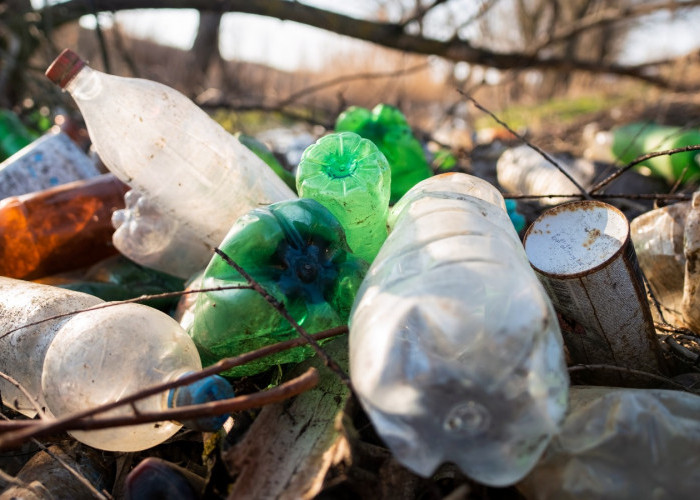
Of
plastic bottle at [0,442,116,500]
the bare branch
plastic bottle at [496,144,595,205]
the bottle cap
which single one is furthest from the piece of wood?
the bare branch

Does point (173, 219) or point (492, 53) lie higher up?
point (173, 219)

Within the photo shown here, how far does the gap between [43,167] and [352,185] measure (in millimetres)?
1396

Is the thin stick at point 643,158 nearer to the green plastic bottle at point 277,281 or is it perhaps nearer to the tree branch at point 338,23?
the green plastic bottle at point 277,281

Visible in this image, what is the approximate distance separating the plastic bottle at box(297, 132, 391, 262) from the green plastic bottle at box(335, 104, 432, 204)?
0.71 meters

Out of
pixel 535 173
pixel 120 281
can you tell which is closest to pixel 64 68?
pixel 120 281

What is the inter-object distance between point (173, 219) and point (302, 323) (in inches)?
27.6

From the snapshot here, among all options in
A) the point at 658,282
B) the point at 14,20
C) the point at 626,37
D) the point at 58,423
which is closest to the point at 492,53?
the point at 658,282

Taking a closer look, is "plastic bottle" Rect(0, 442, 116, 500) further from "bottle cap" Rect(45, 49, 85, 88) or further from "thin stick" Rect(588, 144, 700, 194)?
"thin stick" Rect(588, 144, 700, 194)

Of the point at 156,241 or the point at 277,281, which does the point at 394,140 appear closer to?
the point at 156,241

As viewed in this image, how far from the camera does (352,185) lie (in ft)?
4.49

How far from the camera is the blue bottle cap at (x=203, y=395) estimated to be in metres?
0.96

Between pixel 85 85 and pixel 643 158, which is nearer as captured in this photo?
pixel 643 158

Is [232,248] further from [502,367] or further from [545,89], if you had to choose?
[545,89]

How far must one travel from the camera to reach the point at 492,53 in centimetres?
431
